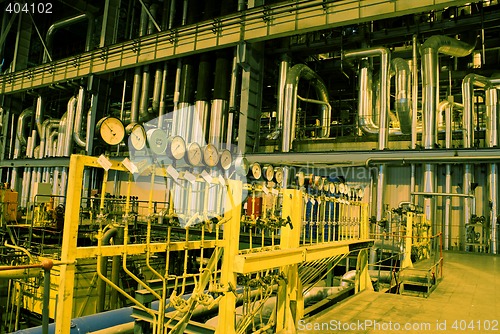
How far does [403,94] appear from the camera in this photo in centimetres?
1050

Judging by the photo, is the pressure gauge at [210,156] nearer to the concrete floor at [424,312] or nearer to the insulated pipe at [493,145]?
the concrete floor at [424,312]

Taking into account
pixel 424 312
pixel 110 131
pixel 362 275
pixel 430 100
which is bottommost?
pixel 424 312

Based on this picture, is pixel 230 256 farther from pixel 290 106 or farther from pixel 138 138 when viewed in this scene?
pixel 290 106

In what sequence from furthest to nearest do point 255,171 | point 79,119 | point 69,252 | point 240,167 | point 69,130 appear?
point 69,130, point 79,119, point 255,171, point 240,167, point 69,252

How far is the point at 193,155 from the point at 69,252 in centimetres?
229

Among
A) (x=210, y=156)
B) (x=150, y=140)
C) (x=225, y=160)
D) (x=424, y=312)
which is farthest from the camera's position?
(x=225, y=160)

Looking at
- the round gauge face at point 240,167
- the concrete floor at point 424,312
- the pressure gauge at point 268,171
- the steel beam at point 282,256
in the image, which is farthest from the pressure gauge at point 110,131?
the concrete floor at point 424,312

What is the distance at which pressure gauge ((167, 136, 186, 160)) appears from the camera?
4.31 metres

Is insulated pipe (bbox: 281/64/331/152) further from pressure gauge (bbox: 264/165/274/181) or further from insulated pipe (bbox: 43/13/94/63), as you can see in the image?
insulated pipe (bbox: 43/13/94/63)

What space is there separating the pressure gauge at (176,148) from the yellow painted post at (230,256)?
1115 millimetres

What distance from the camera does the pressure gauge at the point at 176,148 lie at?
4.31 metres

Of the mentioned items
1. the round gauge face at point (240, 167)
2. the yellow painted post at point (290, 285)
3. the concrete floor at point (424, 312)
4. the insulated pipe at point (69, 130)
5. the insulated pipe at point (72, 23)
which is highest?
the insulated pipe at point (72, 23)

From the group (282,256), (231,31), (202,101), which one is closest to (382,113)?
(231,31)

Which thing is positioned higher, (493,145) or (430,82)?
(430,82)
